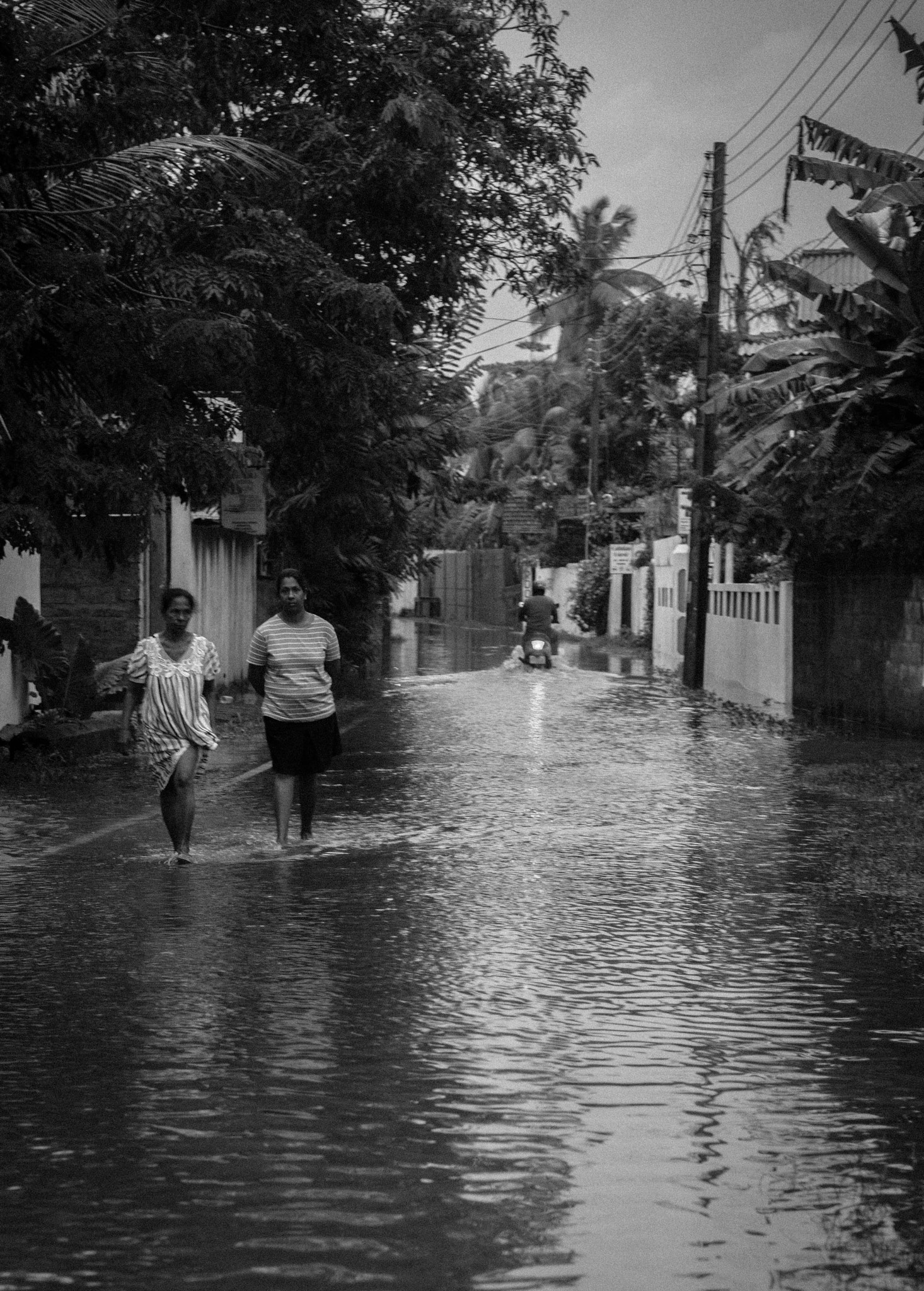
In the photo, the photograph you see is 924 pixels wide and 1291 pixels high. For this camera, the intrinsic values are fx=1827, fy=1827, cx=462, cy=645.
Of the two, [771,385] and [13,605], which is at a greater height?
[771,385]

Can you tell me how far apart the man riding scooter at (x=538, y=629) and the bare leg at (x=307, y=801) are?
21360mm

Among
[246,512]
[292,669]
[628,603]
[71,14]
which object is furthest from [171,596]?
[628,603]

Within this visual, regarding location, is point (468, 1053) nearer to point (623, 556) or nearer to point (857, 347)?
point (857, 347)

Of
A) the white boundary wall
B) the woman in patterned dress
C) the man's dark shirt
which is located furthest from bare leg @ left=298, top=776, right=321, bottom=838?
the man's dark shirt

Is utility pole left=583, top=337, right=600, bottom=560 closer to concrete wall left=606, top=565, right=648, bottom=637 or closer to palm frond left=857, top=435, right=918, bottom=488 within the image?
concrete wall left=606, top=565, right=648, bottom=637

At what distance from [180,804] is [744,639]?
18304mm

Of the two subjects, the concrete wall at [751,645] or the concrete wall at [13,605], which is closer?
the concrete wall at [13,605]

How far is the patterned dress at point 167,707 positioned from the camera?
11172 mm

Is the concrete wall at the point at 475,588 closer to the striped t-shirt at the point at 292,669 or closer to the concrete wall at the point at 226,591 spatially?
the concrete wall at the point at 226,591

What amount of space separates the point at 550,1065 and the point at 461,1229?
180cm

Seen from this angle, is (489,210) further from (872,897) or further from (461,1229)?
(461,1229)

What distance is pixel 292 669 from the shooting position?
12102 millimetres

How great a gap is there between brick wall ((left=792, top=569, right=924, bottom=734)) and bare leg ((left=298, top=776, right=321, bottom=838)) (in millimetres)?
9728

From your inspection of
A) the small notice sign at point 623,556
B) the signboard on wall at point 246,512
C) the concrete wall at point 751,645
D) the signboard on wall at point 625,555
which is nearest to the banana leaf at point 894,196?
the concrete wall at point 751,645
